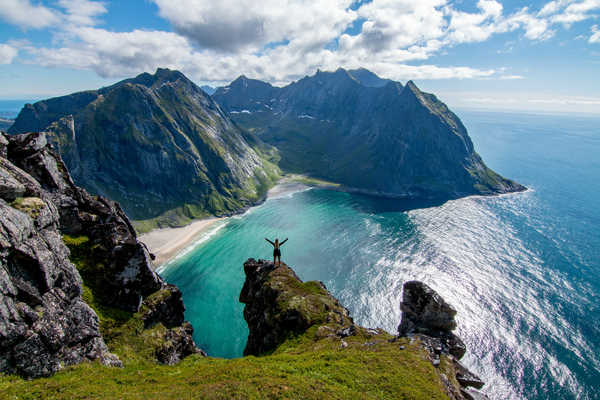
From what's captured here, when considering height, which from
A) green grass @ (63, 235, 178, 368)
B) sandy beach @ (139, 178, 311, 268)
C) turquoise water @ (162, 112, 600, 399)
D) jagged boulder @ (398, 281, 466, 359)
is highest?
green grass @ (63, 235, 178, 368)

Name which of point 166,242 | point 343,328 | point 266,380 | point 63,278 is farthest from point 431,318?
point 166,242

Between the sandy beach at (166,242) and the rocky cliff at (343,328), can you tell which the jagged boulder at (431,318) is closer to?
the rocky cliff at (343,328)

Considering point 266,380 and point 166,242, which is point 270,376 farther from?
point 166,242

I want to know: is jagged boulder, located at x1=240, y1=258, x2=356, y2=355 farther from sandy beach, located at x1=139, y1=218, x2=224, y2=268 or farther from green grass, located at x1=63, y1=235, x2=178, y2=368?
sandy beach, located at x1=139, y1=218, x2=224, y2=268

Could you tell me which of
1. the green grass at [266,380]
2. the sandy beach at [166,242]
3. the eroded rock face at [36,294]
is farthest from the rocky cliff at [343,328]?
the sandy beach at [166,242]

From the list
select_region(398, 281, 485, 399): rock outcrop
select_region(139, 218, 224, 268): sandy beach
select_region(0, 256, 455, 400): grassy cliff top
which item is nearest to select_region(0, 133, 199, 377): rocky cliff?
select_region(0, 256, 455, 400): grassy cliff top
